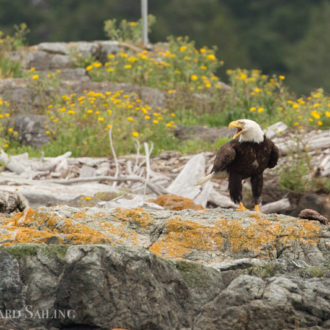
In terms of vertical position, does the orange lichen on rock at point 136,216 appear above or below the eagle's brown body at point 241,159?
below

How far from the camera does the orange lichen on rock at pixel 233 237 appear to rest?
13.5 feet

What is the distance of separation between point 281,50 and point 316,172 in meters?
29.2

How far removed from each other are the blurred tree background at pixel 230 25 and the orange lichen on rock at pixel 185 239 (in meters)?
28.5

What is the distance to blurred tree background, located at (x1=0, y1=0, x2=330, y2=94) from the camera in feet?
A: 115

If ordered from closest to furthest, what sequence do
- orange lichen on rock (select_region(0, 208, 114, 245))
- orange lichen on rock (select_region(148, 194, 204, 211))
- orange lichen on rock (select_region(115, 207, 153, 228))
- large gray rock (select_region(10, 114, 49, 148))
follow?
orange lichen on rock (select_region(0, 208, 114, 245)) → orange lichen on rock (select_region(115, 207, 153, 228)) → orange lichen on rock (select_region(148, 194, 204, 211)) → large gray rock (select_region(10, 114, 49, 148))

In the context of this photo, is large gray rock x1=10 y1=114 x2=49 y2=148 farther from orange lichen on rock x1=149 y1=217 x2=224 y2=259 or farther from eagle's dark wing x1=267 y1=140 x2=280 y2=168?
orange lichen on rock x1=149 y1=217 x2=224 y2=259

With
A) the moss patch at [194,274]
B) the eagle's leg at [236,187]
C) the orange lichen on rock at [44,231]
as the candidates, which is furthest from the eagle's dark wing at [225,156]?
the moss patch at [194,274]

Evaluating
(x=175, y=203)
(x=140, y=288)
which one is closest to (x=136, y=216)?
(x=140, y=288)

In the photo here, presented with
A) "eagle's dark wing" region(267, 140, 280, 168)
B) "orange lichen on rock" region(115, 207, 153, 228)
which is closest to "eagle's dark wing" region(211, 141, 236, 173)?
"eagle's dark wing" region(267, 140, 280, 168)

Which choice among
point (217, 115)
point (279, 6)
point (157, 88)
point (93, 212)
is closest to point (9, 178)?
point (93, 212)

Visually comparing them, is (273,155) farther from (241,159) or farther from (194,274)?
(194,274)

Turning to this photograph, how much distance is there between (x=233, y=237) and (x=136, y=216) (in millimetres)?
654

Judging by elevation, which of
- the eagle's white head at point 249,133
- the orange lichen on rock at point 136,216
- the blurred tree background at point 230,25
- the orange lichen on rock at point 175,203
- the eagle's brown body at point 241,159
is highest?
the blurred tree background at point 230,25

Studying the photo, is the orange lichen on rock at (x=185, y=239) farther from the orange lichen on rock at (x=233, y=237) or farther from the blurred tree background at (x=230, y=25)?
the blurred tree background at (x=230, y=25)
